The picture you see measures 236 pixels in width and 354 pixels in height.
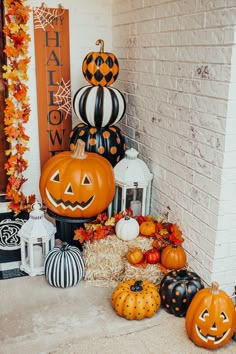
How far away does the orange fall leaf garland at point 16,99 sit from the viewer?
3.11m

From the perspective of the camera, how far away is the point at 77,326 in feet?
7.47

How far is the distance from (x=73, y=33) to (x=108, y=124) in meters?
0.90

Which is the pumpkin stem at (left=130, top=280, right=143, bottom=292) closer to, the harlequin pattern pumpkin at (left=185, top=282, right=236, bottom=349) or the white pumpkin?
the harlequin pattern pumpkin at (left=185, top=282, right=236, bottom=349)

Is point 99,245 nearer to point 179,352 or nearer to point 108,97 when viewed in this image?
point 179,352

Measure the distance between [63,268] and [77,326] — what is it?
0.41 m

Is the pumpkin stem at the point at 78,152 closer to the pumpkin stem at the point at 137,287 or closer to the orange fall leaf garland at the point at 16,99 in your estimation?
the orange fall leaf garland at the point at 16,99

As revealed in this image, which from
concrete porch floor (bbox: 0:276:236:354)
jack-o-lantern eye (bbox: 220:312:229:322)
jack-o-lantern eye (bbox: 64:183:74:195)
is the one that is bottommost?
concrete porch floor (bbox: 0:276:236:354)

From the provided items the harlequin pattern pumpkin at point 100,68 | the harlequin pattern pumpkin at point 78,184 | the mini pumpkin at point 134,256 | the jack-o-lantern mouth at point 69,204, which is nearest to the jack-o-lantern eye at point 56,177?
the harlequin pattern pumpkin at point 78,184

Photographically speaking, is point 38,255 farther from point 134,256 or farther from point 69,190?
point 134,256

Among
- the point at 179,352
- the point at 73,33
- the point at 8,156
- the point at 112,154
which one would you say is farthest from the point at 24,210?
the point at 179,352

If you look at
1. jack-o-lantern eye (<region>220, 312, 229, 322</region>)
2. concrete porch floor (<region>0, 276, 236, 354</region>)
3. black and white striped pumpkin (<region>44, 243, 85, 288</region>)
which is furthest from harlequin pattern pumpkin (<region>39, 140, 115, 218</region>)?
jack-o-lantern eye (<region>220, 312, 229, 322</region>)

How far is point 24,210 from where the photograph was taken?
335 centimetres

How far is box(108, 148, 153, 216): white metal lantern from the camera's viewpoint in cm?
295

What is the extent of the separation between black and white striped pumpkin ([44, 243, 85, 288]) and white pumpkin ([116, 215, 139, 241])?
32 centimetres
